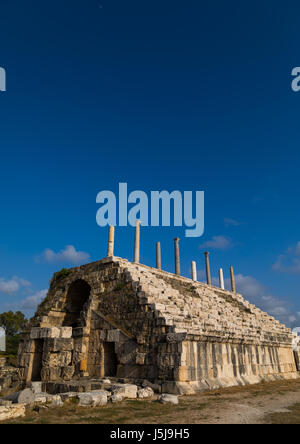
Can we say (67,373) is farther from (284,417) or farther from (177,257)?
(177,257)

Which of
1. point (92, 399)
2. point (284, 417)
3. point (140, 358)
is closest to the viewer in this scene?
point (284, 417)

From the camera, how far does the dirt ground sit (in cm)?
635

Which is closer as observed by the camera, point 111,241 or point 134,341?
point 134,341

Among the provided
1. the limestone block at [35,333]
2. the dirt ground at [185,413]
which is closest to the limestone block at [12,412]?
the dirt ground at [185,413]

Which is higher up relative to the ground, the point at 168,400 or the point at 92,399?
the point at 92,399

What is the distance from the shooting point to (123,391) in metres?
9.22

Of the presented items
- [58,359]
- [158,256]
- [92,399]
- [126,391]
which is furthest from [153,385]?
[158,256]

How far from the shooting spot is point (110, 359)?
13.7 m

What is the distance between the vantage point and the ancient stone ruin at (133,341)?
11266 mm

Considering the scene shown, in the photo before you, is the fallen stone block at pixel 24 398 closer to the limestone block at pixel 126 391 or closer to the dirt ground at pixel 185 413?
the dirt ground at pixel 185 413

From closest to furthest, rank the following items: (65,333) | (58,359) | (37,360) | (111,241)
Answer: (58,359)
(65,333)
(37,360)
(111,241)

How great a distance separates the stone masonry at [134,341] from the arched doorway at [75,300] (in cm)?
5

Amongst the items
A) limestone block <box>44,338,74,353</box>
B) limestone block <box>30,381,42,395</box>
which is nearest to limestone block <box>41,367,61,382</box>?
limestone block <box>44,338,74,353</box>

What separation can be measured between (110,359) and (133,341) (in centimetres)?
186
